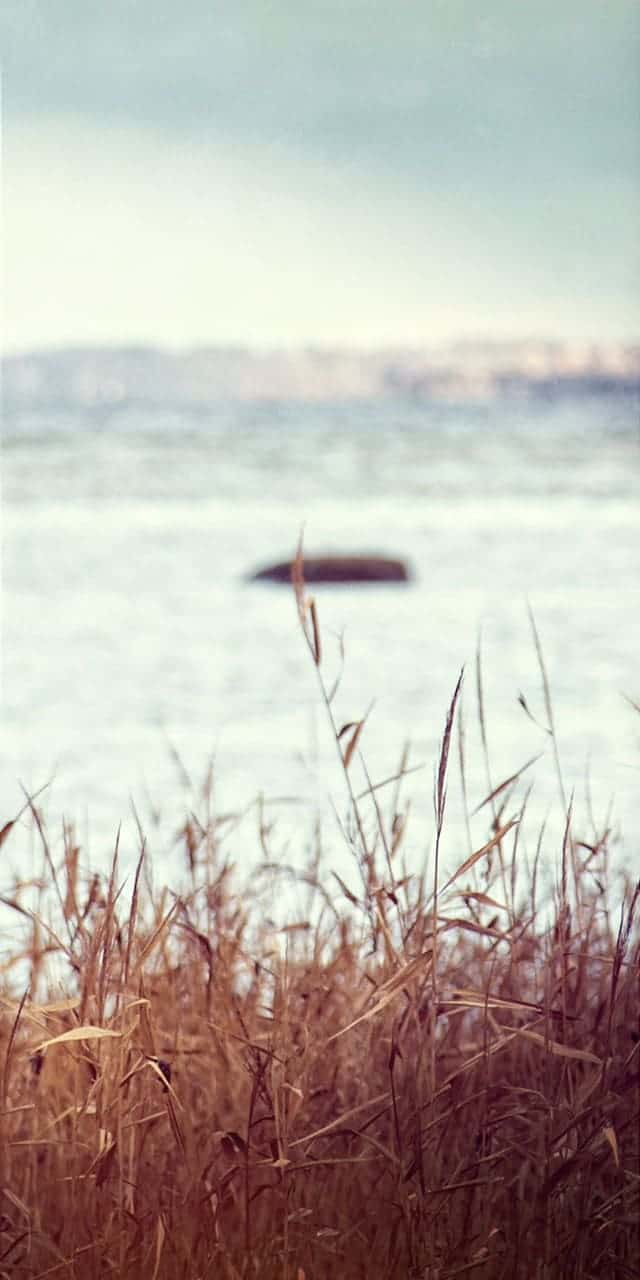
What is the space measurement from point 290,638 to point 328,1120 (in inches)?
270

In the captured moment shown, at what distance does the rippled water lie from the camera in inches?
194

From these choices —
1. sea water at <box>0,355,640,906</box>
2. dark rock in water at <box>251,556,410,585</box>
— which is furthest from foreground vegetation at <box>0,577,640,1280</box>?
dark rock in water at <box>251,556,410,585</box>

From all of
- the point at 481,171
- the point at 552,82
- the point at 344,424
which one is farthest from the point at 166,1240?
the point at 344,424

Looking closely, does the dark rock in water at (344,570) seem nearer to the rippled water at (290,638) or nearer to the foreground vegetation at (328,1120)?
the rippled water at (290,638)

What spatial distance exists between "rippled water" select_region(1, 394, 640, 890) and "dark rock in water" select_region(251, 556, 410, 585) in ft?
0.56

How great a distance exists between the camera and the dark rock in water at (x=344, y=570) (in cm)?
1167

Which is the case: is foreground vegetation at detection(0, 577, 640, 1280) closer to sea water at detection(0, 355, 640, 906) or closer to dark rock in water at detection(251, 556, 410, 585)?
sea water at detection(0, 355, 640, 906)

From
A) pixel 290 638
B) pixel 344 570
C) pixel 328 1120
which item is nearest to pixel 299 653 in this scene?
pixel 290 638

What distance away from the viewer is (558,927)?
171cm

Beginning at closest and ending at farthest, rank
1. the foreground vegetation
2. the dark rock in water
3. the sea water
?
1. the foreground vegetation
2. the sea water
3. the dark rock in water

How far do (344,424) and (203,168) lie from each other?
33.2 meters

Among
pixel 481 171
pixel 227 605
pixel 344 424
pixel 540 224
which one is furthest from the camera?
pixel 344 424

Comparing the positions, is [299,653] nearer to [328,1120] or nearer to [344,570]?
[344,570]

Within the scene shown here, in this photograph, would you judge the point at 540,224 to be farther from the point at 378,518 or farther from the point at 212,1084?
the point at 378,518
